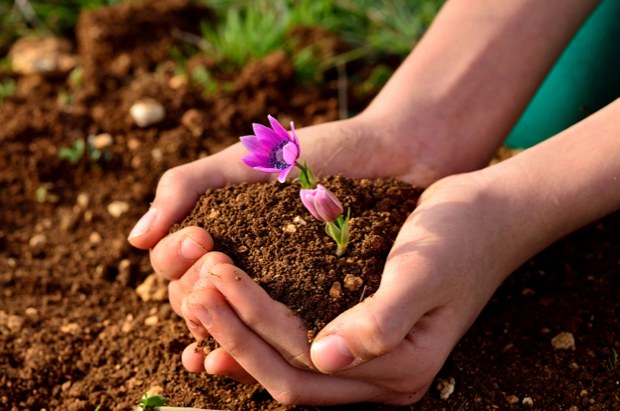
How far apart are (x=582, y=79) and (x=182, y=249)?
5.24 ft

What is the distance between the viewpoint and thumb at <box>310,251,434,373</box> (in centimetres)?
158

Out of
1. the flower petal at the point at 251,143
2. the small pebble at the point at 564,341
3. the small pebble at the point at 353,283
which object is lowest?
the small pebble at the point at 564,341

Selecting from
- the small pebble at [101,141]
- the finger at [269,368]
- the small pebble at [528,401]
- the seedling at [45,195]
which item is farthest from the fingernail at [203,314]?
the small pebble at [101,141]

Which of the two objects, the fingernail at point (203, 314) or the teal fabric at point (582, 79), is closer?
the fingernail at point (203, 314)

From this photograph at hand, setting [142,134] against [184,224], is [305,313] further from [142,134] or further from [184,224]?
[142,134]

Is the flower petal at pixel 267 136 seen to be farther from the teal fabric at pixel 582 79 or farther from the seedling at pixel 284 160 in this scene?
the teal fabric at pixel 582 79

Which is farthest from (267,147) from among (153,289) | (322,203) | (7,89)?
(7,89)

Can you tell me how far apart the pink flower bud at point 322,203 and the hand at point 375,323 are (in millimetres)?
162

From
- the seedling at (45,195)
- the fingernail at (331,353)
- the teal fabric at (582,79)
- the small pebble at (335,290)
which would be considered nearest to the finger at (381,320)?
the fingernail at (331,353)

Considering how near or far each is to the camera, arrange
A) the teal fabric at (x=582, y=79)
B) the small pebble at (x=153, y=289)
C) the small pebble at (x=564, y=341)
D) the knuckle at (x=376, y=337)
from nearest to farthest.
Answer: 1. the knuckle at (x=376, y=337)
2. the small pebble at (x=564, y=341)
3. the small pebble at (x=153, y=289)
4. the teal fabric at (x=582, y=79)

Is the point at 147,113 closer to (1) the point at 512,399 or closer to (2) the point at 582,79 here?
(2) the point at 582,79

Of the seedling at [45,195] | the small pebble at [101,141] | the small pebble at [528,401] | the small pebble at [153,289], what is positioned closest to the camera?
the small pebble at [528,401]

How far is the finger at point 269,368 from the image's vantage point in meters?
1.67

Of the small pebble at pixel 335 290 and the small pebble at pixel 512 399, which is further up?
the small pebble at pixel 335 290
